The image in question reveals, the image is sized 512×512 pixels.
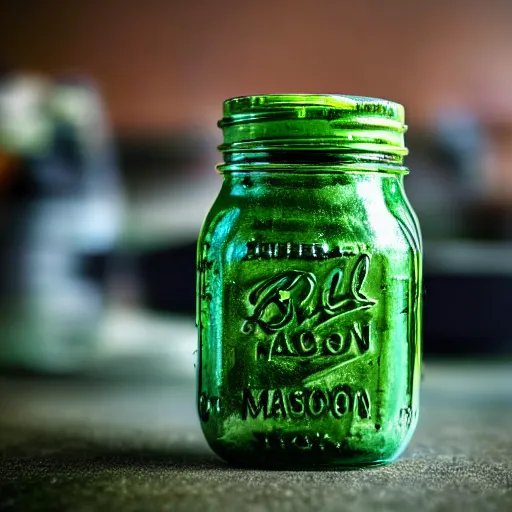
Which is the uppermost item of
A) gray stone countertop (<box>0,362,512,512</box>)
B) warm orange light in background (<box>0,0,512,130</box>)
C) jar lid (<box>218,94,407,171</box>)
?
warm orange light in background (<box>0,0,512,130</box>)

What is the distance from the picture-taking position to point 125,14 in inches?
101

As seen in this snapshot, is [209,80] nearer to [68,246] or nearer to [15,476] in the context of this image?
[68,246]

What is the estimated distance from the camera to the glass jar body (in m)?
0.72

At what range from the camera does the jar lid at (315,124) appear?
73cm

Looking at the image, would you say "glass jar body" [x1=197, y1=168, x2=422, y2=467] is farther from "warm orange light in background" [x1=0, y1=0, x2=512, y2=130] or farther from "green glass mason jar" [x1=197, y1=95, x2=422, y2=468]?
"warm orange light in background" [x1=0, y1=0, x2=512, y2=130]

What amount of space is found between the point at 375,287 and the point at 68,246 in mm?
1324

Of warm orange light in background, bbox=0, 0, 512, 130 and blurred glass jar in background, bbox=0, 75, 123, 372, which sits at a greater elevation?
warm orange light in background, bbox=0, 0, 512, 130

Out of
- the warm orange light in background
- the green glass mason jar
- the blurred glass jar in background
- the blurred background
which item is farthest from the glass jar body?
the warm orange light in background

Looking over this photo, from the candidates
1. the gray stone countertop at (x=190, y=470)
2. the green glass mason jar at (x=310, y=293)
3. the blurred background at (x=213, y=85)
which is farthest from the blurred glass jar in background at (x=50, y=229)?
the green glass mason jar at (x=310, y=293)

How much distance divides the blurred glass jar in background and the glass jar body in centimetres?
102

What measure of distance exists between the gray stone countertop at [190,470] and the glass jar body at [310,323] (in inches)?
1.2

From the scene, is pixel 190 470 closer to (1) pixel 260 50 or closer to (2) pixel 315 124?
(2) pixel 315 124

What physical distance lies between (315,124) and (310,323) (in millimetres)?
146

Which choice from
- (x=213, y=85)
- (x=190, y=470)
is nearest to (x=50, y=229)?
(x=213, y=85)
